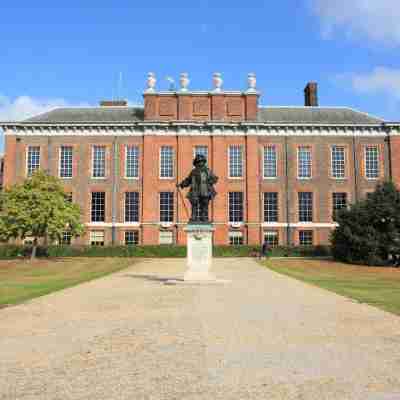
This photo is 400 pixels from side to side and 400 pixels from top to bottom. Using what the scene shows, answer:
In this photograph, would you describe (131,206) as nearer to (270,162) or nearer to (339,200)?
(270,162)

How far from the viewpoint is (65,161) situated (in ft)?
150

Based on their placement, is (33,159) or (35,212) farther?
(33,159)

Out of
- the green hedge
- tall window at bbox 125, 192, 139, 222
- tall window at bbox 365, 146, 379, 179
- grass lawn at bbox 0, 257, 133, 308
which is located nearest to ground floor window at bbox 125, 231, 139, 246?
tall window at bbox 125, 192, 139, 222

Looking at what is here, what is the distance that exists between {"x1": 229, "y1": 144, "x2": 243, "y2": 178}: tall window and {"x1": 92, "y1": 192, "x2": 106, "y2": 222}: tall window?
40.1 feet

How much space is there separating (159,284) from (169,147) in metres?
28.2

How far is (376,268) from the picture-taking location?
31.4 meters

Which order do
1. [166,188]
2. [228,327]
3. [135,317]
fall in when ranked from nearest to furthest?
[228,327]
[135,317]
[166,188]

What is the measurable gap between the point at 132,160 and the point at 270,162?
13040mm

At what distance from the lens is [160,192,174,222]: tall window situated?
4500cm

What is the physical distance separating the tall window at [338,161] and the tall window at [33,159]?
27922 mm

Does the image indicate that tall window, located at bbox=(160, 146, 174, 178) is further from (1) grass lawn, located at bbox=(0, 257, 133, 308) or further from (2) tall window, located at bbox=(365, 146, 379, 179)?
(2) tall window, located at bbox=(365, 146, 379, 179)

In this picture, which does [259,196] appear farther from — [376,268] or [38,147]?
[38,147]

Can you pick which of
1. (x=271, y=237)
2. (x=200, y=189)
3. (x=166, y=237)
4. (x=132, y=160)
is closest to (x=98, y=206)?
(x=132, y=160)

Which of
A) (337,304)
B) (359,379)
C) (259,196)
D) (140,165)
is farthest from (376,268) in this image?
(359,379)
